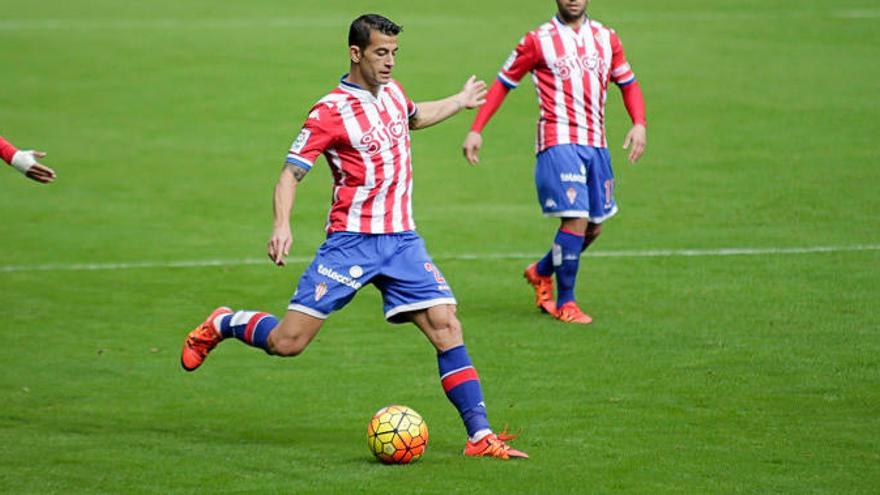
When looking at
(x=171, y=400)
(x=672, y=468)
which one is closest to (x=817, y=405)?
(x=672, y=468)

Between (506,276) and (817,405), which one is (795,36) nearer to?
(506,276)

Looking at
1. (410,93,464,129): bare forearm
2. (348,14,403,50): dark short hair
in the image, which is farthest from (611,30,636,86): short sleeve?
(348,14,403,50): dark short hair

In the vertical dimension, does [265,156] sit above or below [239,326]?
below

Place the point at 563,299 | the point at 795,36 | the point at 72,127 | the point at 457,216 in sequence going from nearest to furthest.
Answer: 1. the point at 563,299
2. the point at 457,216
3. the point at 72,127
4. the point at 795,36

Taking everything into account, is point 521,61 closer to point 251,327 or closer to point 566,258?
point 566,258

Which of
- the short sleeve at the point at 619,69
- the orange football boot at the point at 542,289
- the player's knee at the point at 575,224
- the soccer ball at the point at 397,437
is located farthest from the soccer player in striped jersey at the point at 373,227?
the orange football boot at the point at 542,289

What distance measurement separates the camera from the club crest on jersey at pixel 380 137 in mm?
9680

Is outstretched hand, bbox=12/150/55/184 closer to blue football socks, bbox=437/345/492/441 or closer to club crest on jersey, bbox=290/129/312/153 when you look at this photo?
club crest on jersey, bbox=290/129/312/153

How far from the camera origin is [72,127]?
24.2 metres

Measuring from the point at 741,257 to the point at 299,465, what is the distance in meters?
7.47

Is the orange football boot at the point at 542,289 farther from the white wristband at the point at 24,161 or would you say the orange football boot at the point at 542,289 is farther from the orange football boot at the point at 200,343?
the white wristband at the point at 24,161

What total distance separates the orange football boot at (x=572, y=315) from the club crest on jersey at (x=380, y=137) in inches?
162

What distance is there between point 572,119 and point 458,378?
4.52 m

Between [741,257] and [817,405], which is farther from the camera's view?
[741,257]
